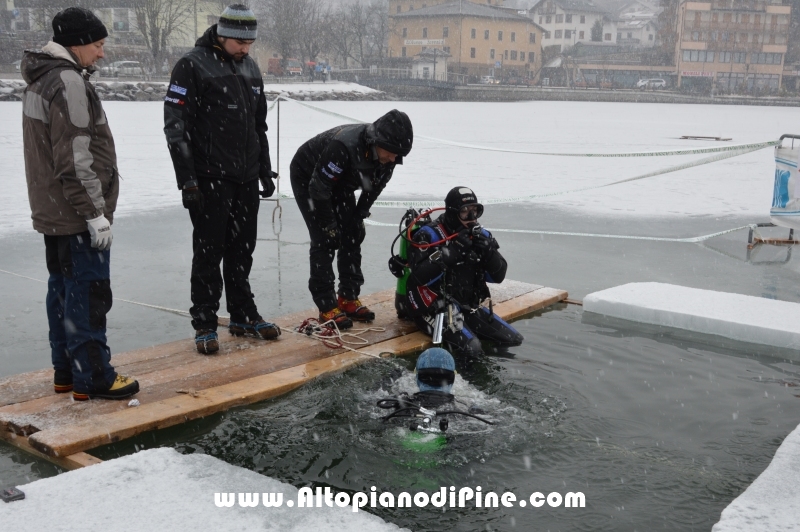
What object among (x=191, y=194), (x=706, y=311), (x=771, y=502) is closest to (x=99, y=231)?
(x=191, y=194)

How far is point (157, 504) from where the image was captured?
2.59m

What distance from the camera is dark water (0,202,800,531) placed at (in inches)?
117

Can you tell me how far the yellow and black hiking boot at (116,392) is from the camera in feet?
11.6

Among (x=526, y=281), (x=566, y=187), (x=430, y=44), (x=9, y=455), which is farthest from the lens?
(x=430, y=44)

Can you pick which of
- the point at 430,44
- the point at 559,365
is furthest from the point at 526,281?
the point at 430,44

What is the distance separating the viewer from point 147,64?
5438cm

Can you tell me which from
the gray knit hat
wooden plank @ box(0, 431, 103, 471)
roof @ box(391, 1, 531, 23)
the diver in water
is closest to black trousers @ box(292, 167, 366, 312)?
the gray knit hat

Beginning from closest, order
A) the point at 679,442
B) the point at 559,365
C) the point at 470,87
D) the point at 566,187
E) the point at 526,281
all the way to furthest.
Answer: the point at 679,442, the point at 559,365, the point at 526,281, the point at 566,187, the point at 470,87

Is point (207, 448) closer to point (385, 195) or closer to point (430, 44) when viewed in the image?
point (385, 195)

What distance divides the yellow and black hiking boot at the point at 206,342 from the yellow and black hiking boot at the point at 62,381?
Answer: 780 mm

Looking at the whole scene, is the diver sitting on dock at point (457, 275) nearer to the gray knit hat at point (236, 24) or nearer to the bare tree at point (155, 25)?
the gray knit hat at point (236, 24)

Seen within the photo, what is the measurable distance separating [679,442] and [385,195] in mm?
8141

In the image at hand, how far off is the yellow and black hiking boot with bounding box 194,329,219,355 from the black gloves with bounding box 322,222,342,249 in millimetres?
848

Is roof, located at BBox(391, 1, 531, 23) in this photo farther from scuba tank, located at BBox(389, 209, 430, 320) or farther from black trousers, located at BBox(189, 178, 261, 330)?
black trousers, located at BBox(189, 178, 261, 330)
